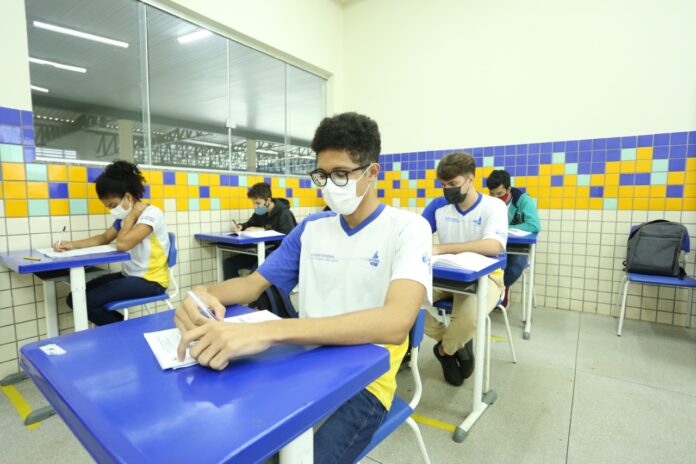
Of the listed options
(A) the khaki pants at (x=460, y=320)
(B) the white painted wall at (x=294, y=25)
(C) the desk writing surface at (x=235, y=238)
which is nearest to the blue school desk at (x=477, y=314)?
(A) the khaki pants at (x=460, y=320)

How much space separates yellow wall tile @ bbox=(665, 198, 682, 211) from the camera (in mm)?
3117

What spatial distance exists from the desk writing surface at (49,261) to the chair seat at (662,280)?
A: 3.70 m

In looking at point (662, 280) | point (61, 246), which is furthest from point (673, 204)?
point (61, 246)

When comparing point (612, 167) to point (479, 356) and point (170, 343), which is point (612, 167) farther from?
point (170, 343)

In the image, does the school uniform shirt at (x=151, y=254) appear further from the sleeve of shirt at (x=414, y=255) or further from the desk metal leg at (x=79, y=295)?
the sleeve of shirt at (x=414, y=255)

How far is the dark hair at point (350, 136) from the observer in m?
1.15

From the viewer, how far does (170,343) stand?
825 millimetres

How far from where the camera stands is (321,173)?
1193mm

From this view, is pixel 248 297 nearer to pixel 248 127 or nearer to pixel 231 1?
pixel 248 127

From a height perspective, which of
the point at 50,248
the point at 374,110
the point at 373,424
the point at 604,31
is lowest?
the point at 373,424

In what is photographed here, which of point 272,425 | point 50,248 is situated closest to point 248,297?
point 272,425

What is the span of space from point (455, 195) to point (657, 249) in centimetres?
198

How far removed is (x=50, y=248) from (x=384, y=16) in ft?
14.4

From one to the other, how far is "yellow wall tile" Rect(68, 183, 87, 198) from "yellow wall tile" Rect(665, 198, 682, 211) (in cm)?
479
